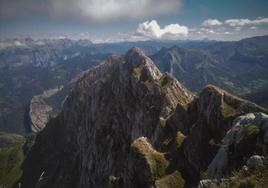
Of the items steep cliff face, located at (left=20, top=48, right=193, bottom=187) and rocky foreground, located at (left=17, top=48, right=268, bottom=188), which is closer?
rocky foreground, located at (left=17, top=48, right=268, bottom=188)

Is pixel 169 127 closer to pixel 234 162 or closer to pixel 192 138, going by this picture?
pixel 192 138

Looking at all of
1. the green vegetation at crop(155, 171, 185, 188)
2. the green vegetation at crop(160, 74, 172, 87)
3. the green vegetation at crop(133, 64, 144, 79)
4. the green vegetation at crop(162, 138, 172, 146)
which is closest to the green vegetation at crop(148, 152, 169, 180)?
the green vegetation at crop(155, 171, 185, 188)

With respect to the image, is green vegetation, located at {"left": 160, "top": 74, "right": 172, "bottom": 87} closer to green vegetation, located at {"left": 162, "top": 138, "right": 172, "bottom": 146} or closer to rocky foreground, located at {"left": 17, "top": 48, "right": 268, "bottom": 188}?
rocky foreground, located at {"left": 17, "top": 48, "right": 268, "bottom": 188}

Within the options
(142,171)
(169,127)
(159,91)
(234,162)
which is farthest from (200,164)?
(159,91)

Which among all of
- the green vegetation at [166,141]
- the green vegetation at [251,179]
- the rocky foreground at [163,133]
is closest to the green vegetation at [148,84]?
the rocky foreground at [163,133]

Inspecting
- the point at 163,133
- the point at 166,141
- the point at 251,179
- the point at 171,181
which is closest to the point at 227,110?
the point at 166,141

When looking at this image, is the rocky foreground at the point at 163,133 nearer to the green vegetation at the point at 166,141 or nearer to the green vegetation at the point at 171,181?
the green vegetation at the point at 166,141
